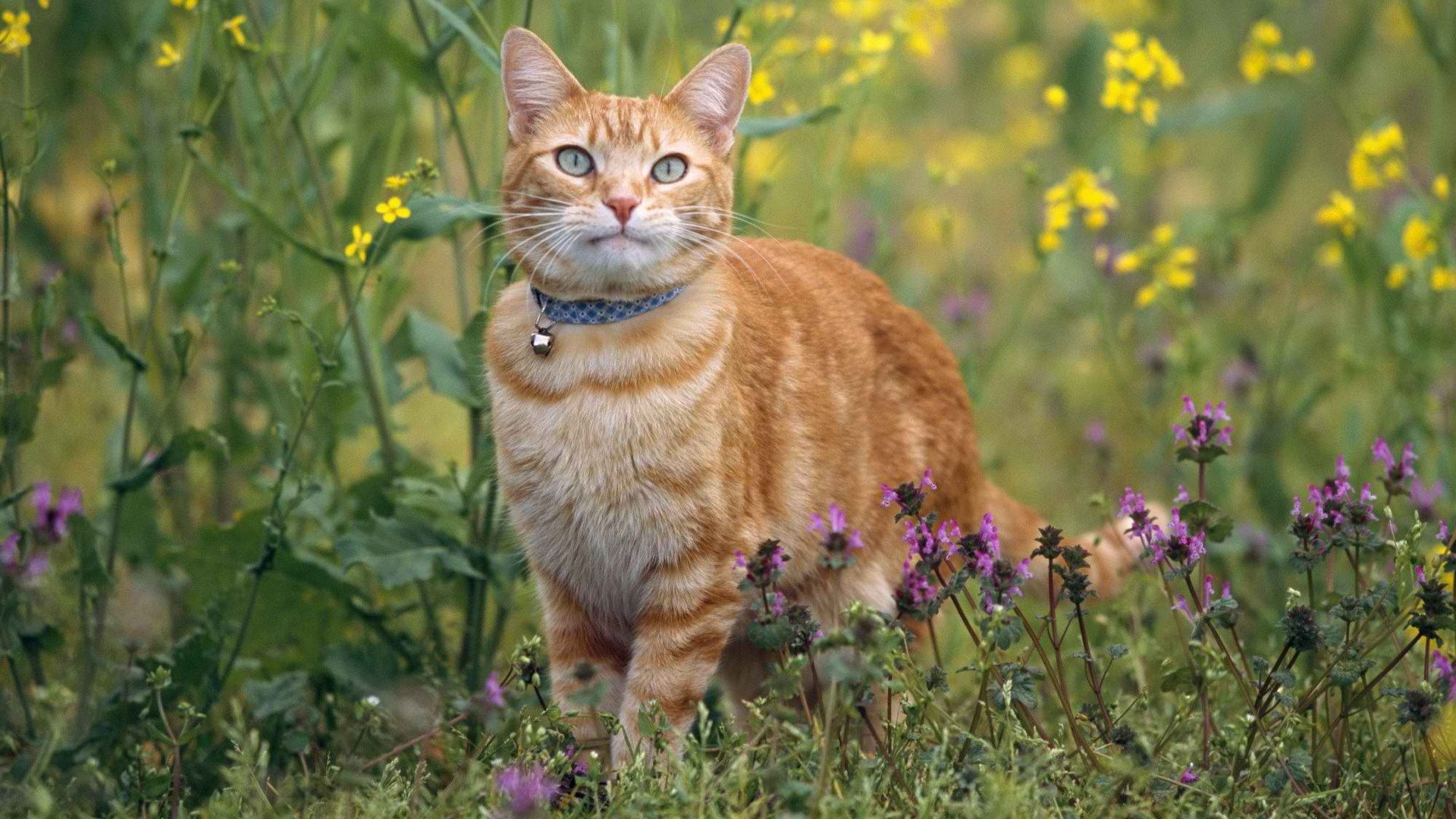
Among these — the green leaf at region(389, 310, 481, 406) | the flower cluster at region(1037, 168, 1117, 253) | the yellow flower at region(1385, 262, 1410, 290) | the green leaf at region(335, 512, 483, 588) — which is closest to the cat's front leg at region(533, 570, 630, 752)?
the green leaf at region(335, 512, 483, 588)

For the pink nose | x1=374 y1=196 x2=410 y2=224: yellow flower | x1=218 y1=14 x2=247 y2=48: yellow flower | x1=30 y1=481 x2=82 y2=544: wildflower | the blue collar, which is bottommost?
x1=30 y1=481 x2=82 y2=544: wildflower

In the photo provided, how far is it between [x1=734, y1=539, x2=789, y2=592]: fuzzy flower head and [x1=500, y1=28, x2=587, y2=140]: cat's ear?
38.2 inches

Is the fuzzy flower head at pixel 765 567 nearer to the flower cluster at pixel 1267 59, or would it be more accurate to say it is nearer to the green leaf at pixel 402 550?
the green leaf at pixel 402 550

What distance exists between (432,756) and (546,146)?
3.94 ft

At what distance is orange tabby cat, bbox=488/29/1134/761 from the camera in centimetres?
248

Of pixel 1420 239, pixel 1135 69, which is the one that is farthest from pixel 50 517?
pixel 1420 239

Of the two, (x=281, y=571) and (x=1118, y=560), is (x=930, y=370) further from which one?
(x=281, y=571)

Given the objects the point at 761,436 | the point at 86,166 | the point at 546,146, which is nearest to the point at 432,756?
the point at 761,436

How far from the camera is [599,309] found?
2.52 m

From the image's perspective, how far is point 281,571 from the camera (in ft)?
9.99

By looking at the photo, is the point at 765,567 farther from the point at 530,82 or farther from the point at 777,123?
the point at 777,123

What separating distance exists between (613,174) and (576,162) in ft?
0.29

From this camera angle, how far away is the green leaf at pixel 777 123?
2914 millimetres

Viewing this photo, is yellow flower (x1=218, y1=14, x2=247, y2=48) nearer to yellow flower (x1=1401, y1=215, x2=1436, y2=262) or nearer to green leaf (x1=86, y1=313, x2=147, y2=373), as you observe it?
green leaf (x1=86, y1=313, x2=147, y2=373)
